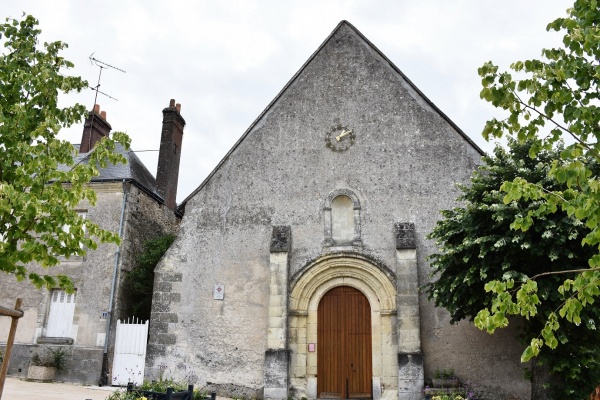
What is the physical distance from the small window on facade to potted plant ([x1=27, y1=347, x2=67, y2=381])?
7848 mm

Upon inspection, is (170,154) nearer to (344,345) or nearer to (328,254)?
(328,254)

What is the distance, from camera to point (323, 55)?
14297mm

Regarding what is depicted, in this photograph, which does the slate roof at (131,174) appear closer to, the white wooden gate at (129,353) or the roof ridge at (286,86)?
the roof ridge at (286,86)

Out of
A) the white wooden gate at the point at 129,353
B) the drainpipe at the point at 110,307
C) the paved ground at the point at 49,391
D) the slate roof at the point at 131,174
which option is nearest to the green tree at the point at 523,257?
the paved ground at the point at 49,391

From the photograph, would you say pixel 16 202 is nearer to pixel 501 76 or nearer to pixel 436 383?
pixel 501 76

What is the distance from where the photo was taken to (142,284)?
14.8 m

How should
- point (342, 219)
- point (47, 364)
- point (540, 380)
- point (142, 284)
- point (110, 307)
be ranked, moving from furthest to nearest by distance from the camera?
point (142, 284) < point (110, 307) < point (47, 364) < point (342, 219) < point (540, 380)

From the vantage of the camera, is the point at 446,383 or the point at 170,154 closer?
the point at 446,383

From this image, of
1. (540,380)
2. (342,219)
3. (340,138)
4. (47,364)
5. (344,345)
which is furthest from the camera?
(47,364)

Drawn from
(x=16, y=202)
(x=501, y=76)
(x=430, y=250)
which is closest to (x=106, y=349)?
(x=430, y=250)

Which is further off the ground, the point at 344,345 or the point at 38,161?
the point at 38,161

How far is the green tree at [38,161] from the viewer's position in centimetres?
571

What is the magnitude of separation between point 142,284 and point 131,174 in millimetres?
3406

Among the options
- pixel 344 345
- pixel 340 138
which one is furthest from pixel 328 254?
pixel 340 138
